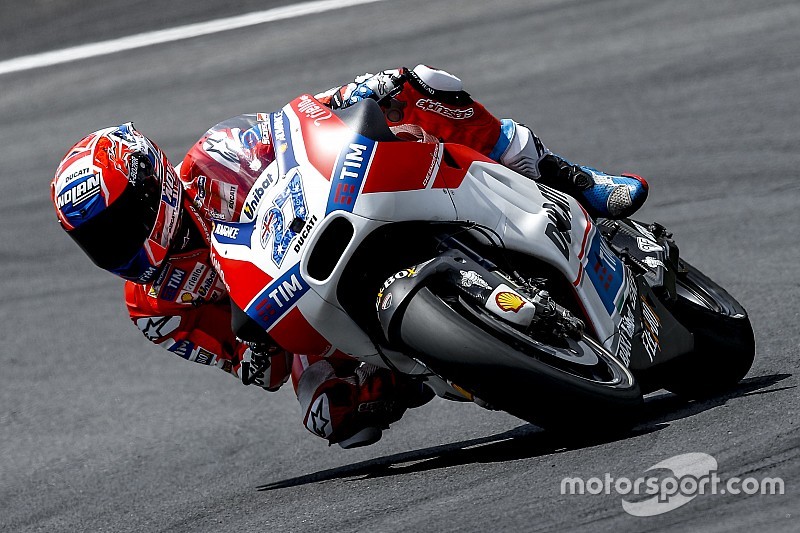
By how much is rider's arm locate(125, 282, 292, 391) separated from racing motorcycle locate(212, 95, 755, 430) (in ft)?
2.56

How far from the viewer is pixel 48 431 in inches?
287

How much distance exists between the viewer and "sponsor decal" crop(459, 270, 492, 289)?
3977 millimetres

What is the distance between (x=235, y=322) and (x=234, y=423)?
257cm

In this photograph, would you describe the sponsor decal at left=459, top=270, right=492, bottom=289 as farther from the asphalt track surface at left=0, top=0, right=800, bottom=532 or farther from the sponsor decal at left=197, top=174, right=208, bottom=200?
the sponsor decal at left=197, top=174, right=208, bottom=200

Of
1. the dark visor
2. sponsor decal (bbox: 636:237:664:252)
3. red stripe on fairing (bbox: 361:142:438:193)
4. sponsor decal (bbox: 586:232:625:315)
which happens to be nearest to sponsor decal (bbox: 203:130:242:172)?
the dark visor

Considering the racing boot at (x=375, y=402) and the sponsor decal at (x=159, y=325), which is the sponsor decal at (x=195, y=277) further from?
the racing boot at (x=375, y=402)

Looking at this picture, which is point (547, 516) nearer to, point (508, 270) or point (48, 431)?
point (508, 270)

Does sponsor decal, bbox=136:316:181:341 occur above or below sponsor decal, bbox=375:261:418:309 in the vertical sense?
below

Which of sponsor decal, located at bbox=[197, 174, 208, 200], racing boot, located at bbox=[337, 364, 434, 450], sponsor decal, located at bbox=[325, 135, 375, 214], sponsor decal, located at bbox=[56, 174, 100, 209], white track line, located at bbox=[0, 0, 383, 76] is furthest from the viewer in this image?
white track line, located at bbox=[0, 0, 383, 76]

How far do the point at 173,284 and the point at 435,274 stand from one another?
Answer: 151 centimetres

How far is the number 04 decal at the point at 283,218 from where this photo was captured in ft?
13.8

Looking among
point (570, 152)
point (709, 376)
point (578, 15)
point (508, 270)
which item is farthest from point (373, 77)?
point (578, 15)

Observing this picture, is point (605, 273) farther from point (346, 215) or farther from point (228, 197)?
point (228, 197)

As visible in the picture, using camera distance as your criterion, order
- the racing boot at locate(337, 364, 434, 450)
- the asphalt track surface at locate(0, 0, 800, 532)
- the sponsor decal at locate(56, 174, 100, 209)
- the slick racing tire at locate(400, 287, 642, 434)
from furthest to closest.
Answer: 1. the racing boot at locate(337, 364, 434, 450)
2. the sponsor decal at locate(56, 174, 100, 209)
3. the asphalt track surface at locate(0, 0, 800, 532)
4. the slick racing tire at locate(400, 287, 642, 434)
